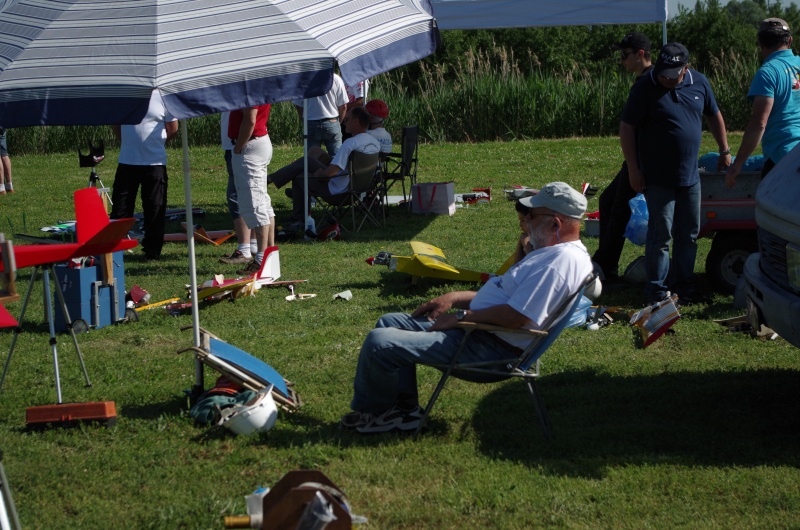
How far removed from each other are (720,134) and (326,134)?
6.08m

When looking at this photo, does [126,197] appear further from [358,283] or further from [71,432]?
[71,432]

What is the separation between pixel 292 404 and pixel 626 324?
111 inches

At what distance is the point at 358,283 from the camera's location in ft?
28.6

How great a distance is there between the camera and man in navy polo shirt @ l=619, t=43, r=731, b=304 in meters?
6.88

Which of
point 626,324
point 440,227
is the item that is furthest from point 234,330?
point 440,227

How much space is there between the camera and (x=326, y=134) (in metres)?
12.4

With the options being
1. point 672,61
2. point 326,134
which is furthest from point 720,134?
Answer: point 326,134

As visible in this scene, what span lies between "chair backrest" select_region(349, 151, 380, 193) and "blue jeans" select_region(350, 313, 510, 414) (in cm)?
605

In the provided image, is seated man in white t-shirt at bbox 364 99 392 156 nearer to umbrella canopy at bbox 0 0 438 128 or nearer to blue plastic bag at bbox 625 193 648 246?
blue plastic bag at bbox 625 193 648 246

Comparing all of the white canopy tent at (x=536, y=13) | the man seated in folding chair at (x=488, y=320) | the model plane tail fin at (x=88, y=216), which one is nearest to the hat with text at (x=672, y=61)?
the man seated in folding chair at (x=488, y=320)

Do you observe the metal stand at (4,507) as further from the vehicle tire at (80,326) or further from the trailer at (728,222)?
the trailer at (728,222)

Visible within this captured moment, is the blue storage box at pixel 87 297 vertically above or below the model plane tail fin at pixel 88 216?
below

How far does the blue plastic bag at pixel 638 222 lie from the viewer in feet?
26.4

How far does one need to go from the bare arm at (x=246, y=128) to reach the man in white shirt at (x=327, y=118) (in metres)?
3.22
